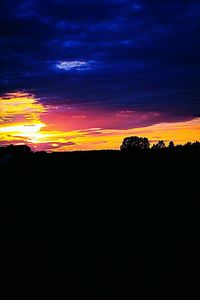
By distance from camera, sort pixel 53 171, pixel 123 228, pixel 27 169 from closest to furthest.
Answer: pixel 123 228 < pixel 53 171 < pixel 27 169

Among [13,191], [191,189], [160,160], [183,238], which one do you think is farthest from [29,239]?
[160,160]

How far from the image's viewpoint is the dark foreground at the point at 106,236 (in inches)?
264

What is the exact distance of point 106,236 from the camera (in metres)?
9.14

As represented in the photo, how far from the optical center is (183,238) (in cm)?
809

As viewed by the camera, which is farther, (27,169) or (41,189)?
(27,169)

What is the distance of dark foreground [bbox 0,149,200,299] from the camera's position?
6706 mm

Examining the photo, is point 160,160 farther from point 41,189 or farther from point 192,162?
point 41,189

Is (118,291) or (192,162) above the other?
(192,162)

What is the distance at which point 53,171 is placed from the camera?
70.6ft

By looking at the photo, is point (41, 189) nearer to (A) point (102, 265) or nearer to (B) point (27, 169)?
(B) point (27, 169)

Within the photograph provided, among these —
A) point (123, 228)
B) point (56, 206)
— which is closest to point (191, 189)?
point (123, 228)

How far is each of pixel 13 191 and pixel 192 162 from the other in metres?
8.89

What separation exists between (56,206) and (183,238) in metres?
6.83

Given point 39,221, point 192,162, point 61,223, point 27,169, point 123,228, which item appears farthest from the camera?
point 27,169
